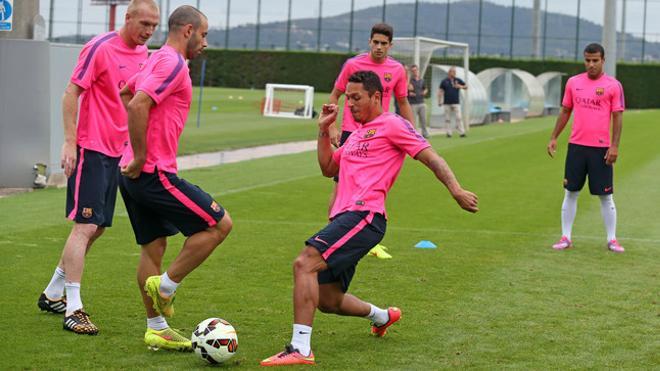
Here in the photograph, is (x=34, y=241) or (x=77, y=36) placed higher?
(x=77, y=36)

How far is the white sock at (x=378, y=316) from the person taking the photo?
24.1ft

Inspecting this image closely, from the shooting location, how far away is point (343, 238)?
678 cm

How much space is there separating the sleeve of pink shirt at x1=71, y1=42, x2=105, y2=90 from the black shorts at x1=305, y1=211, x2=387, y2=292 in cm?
193

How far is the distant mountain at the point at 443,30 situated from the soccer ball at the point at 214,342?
246 feet

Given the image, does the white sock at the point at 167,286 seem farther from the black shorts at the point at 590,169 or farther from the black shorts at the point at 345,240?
the black shorts at the point at 590,169

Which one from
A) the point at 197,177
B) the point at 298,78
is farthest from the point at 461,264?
the point at 298,78

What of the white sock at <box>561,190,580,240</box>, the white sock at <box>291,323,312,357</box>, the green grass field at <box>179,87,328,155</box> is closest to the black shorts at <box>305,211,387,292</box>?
the white sock at <box>291,323,312,357</box>

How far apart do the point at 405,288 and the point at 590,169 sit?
11.0ft

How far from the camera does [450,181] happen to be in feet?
22.3

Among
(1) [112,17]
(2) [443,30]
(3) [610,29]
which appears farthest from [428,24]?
(3) [610,29]

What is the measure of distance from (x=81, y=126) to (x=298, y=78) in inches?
2380

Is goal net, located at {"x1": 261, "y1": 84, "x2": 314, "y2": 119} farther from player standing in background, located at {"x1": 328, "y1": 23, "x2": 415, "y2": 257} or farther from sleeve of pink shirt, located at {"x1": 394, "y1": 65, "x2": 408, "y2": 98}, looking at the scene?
sleeve of pink shirt, located at {"x1": 394, "y1": 65, "x2": 408, "y2": 98}

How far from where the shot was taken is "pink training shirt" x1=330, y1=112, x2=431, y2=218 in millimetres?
6973

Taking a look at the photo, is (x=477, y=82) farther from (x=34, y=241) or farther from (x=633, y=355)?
(x=633, y=355)
